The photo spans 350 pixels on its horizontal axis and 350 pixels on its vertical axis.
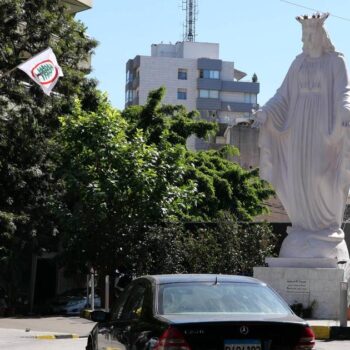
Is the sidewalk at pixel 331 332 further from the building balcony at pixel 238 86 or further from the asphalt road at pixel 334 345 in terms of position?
the building balcony at pixel 238 86

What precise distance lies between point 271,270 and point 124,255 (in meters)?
7.19

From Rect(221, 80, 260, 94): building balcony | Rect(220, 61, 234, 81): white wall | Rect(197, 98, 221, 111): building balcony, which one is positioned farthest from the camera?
Rect(221, 80, 260, 94): building balcony

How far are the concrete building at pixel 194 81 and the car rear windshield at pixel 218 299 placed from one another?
7518 cm

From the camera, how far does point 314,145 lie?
20.5 metres

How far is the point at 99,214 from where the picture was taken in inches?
1021

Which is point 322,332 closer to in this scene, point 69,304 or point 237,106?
point 69,304

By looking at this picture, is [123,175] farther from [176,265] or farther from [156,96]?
[156,96]

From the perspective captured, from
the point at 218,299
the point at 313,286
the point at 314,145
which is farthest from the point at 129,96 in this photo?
the point at 218,299

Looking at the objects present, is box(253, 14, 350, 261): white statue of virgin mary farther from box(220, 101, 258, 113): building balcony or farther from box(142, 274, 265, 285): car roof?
box(220, 101, 258, 113): building balcony

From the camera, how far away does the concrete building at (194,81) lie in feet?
A: 286

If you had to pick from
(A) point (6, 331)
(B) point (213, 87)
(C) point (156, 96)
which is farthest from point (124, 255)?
(B) point (213, 87)

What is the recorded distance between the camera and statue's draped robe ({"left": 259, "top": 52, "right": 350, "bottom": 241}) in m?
20.2

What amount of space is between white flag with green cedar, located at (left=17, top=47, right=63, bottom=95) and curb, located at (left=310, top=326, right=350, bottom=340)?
1127cm

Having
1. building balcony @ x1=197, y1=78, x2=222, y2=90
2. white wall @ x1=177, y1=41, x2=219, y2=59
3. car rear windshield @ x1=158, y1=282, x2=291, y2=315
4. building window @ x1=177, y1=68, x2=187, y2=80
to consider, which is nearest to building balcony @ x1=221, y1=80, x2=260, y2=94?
building balcony @ x1=197, y1=78, x2=222, y2=90
